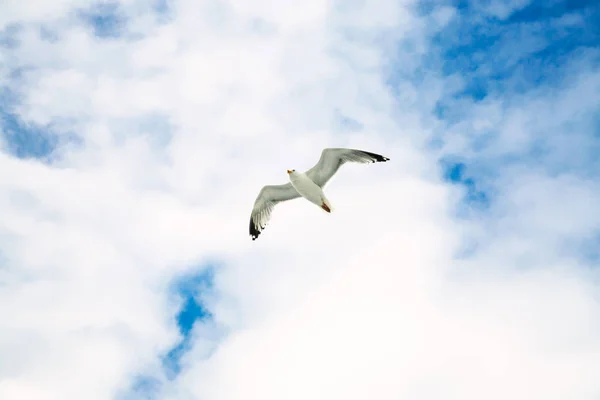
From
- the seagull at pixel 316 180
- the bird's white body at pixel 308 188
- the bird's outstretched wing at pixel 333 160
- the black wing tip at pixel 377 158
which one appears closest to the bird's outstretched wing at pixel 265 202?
the seagull at pixel 316 180

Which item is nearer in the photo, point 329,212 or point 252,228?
point 329,212

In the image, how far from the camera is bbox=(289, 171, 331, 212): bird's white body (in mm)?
18672

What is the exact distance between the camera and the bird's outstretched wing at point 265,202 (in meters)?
20.1

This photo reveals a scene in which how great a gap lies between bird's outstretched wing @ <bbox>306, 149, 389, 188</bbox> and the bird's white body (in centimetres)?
28

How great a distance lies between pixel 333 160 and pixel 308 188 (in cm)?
128

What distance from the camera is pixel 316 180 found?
18922 millimetres

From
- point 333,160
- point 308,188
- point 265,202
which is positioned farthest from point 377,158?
point 265,202

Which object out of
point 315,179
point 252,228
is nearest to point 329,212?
point 315,179

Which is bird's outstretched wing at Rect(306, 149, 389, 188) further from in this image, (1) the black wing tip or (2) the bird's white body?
(2) the bird's white body

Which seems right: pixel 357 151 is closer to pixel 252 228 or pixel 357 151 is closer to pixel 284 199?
pixel 284 199

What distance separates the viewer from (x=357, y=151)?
18.1 meters

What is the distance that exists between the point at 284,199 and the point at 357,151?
12.1ft

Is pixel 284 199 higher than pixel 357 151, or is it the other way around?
pixel 284 199

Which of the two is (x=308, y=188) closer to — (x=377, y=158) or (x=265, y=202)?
(x=265, y=202)
